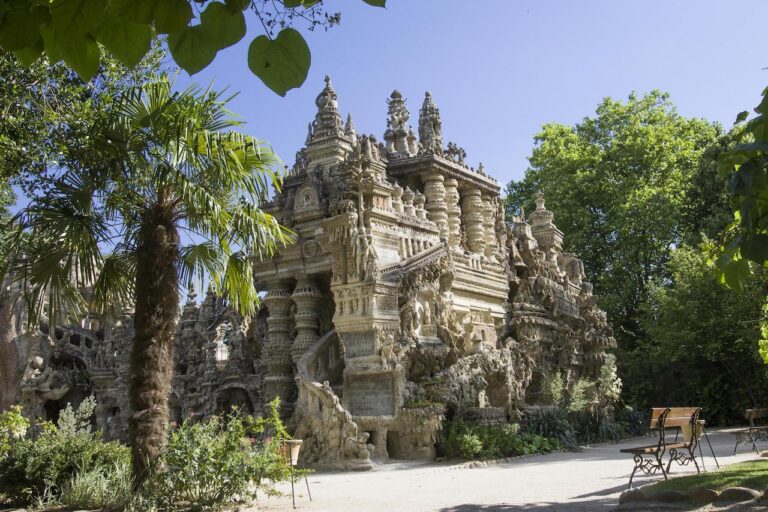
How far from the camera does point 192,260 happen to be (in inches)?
420

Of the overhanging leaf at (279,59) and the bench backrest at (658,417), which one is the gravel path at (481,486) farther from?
the overhanging leaf at (279,59)

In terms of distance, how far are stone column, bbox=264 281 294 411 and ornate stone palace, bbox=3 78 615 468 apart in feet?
0.11

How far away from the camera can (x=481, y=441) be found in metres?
15.0

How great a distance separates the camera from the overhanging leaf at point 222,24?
2.26 meters

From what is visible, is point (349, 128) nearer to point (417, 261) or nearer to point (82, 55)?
point (417, 261)

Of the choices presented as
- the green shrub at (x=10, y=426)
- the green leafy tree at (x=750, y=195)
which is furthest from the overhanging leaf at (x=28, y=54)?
the green shrub at (x=10, y=426)

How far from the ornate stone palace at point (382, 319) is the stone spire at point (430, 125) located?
0.05 m

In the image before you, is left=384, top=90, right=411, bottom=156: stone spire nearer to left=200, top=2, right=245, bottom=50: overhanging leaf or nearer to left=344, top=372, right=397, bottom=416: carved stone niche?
left=344, top=372, right=397, bottom=416: carved stone niche

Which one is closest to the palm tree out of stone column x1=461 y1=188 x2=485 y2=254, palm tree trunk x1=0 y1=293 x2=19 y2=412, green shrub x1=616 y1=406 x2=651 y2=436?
palm tree trunk x1=0 y1=293 x2=19 y2=412

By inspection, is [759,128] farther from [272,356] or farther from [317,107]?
[317,107]

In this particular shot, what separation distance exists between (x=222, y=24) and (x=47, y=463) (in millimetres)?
9478

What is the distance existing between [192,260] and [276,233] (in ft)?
4.24

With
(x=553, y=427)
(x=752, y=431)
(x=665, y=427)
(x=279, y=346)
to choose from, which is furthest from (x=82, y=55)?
(x=553, y=427)

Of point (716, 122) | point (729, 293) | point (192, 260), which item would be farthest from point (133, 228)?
point (716, 122)
